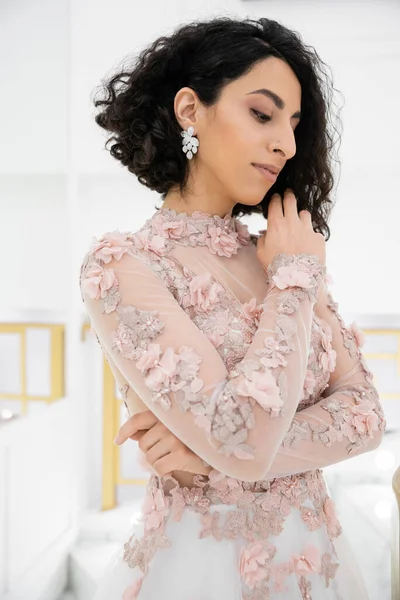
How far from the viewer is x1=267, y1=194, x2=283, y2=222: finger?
1214mm

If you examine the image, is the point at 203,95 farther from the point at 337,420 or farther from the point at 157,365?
the point at 337,420

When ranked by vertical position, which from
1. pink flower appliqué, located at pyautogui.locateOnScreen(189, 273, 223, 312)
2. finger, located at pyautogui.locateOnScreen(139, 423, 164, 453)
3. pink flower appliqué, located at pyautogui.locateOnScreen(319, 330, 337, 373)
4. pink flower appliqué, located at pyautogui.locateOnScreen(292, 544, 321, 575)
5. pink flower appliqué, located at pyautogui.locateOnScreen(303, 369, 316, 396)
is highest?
pink flower appliqué, located at pyautogui.locateOnScreen(189, 273, 223, 312)

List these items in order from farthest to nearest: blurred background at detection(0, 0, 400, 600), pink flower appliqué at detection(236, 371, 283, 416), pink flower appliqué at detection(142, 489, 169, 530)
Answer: blurred background at detection(0, 0, 400, 600) < pink flower appliqué at detection(142, 489, 169, 530) < pink flower appliqué at detection(236, 371, 283, 416)

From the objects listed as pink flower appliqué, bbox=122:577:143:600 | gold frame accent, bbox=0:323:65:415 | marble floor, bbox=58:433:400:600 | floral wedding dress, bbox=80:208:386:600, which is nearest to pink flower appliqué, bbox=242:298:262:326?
floral wedding dress, bbox=80:208:386:600

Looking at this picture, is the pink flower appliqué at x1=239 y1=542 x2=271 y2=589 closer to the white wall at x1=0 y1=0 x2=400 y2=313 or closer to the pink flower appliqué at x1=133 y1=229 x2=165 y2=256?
the pink flower appliqué at x1=133 y1=229 x2=165 y2=256

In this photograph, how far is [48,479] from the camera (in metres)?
2.88

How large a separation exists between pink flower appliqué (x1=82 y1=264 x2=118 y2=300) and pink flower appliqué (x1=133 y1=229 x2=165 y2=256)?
136 mm

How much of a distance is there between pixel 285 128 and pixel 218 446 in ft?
2.06

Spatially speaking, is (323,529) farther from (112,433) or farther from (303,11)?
(303,11)

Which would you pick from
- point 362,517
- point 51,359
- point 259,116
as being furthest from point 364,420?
point 51,359

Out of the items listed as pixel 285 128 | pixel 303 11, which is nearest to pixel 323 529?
pixel 285 128

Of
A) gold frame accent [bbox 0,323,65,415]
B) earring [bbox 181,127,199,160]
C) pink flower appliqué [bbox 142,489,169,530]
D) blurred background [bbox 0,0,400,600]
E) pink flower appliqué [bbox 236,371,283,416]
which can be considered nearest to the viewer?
pink flower appliqué [bbox 236,371,283,416]

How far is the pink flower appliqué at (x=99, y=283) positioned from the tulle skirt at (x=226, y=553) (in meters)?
0.40

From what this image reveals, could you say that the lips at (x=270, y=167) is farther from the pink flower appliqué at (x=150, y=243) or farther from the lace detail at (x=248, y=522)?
the lace detail at (x=248, y=522)
